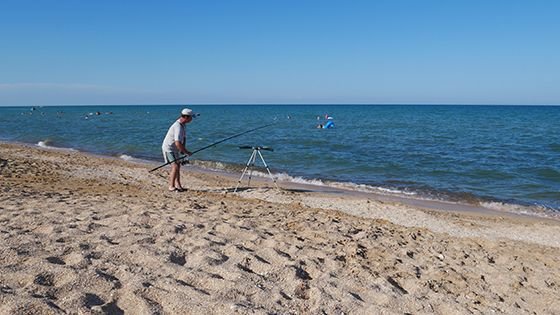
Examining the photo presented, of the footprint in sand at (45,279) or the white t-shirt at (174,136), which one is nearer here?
the footprint in sand at (45,279)

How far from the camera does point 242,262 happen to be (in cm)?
478

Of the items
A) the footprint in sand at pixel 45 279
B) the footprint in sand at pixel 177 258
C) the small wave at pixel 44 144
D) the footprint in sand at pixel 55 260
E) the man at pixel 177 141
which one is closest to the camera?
the footprint in sand at pixel 45 279

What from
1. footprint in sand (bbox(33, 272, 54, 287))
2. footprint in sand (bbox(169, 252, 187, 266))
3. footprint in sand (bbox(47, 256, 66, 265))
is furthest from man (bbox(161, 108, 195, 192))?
footprint in sand (bbox(33, 272, 54, 287))

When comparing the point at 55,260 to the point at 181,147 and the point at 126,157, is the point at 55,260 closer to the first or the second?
the point at 181,147

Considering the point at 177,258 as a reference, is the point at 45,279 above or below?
above

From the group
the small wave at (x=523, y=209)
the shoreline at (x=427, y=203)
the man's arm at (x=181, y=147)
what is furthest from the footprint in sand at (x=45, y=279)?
the small wave at (x=523, y=209)

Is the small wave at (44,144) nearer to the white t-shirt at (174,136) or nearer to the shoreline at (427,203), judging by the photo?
the shoreline at (427,203)

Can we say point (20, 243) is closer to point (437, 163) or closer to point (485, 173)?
point (485, 173)

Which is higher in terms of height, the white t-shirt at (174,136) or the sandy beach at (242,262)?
the white t-shirt at (174,136)

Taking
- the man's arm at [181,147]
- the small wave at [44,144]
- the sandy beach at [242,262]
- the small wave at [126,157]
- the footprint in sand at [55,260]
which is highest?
the man's arm at [181,147]

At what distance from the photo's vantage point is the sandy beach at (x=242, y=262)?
381cm

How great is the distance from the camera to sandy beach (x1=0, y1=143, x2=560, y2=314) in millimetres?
3812

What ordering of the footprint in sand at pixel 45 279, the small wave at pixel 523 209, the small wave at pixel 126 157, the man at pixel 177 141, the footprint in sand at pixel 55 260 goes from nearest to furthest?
the footprint in sand at pixel 45 279 < the footprint in sand at pixel 55 260 < the man at pixel 177 141 < the small wave at pixel 523 209 < the small wave at pixel 126 157

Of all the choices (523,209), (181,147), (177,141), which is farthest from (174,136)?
(523,209)
